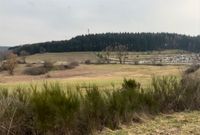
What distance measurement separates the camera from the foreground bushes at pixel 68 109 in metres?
10.4

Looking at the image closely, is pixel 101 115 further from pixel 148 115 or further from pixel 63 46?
pixel 63 46

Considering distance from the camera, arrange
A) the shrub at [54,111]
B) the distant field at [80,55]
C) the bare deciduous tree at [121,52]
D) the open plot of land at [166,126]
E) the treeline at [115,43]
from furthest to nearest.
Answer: the treeline at [115,43]
the distant field at [80,55]
the bare deciduous tree at [121,52]
the open plot of land at [166,126]
the shrub at [54,111]

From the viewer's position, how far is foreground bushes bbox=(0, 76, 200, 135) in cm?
1035

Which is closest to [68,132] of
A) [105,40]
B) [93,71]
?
[93,71]

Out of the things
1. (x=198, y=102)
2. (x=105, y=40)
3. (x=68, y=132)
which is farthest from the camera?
(x=105, y=40)

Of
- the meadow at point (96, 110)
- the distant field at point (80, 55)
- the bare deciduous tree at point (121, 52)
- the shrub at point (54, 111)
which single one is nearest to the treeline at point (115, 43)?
the distant field at point (80, 55)

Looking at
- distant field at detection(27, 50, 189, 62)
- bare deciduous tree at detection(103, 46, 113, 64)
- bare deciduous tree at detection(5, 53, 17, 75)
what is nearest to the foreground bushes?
bare deciduous tree at detection(5, 53, 17, 75)

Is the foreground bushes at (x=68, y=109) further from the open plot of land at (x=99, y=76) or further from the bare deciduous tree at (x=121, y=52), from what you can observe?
the bare deciduous tree at (x=121, y=52)

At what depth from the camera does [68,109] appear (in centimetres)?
1105

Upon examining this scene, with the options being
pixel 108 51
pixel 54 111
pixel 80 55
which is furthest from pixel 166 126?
pixel 80 55

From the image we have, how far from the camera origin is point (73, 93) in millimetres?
11781

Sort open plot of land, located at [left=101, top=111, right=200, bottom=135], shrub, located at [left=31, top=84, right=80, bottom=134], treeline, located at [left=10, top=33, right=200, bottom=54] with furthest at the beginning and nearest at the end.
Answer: treeline, located at [left=10, top=33, right=200, bottom=54] → open plot of land, located at [left=101, top=111, right=200, bottom=135] → shrub, located at [left=31, top=84, right=80, bottom=134]

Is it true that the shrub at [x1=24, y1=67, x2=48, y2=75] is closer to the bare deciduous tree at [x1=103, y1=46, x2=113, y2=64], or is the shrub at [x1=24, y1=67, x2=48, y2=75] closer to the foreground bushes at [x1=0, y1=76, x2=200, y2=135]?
the bare deciduous tree at [x1=103, y1=46, x2=113, y2=64]

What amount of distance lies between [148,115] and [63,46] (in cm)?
12964
